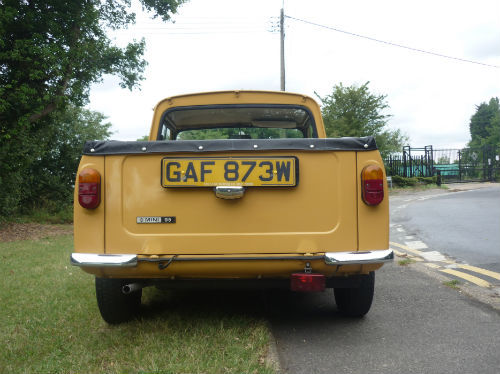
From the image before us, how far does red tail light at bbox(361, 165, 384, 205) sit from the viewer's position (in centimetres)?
284

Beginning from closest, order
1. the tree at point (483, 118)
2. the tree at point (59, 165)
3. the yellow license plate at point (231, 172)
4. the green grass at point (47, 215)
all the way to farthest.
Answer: the yellow license plate at point (231, 172), the green grass at point (47, 215), the tree at point (59, 165), the tree at point (483, 118)

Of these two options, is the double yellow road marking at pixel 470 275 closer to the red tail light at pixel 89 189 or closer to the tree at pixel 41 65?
the red tail light at pixel 89 189

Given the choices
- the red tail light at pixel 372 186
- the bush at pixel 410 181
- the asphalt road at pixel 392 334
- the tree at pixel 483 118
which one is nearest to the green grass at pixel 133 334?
the asphalt road at pixel 392 334

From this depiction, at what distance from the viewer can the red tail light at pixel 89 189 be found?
2842mm

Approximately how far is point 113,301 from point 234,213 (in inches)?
48.6

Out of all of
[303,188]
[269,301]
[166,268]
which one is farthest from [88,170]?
[269,301]

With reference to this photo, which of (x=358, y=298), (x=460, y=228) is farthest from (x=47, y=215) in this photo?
(x=358, y=298)

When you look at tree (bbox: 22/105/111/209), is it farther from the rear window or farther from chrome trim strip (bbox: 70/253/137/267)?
chrome trim strip (bbox: 70/253/137/267)

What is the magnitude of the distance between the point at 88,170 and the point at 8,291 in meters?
2.83

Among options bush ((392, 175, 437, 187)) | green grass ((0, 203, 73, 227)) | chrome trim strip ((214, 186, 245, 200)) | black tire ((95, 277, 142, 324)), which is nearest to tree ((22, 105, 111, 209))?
green grass ((0, 203, 73, 227))

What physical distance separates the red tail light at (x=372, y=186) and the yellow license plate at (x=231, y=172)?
17.9 inches

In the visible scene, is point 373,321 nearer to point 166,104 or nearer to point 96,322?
point 96,322

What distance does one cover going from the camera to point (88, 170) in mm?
2881

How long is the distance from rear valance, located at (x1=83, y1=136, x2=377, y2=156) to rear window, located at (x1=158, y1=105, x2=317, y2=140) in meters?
1.04
